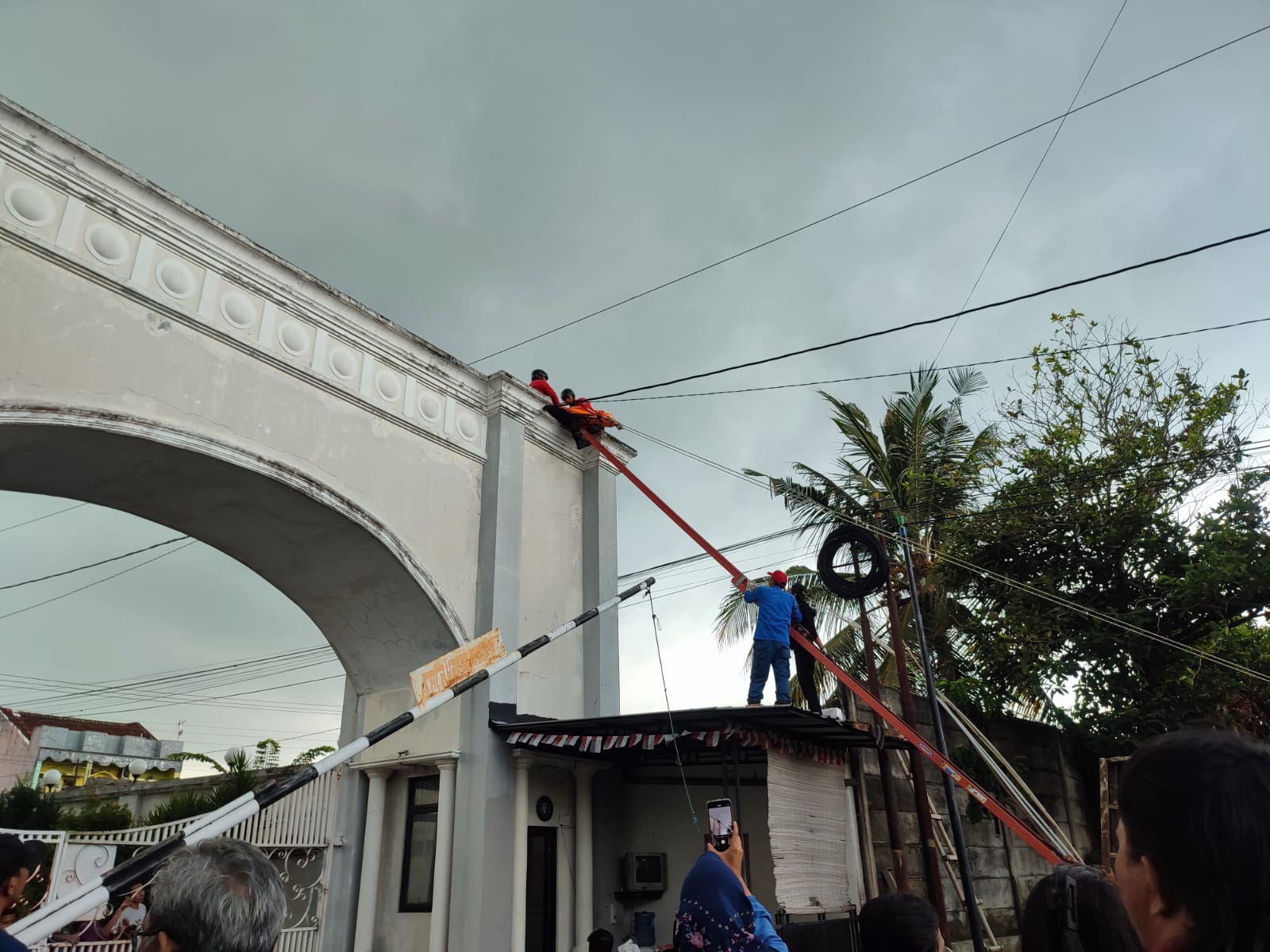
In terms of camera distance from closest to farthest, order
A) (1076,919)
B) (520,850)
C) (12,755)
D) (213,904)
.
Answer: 1. (1076,919)
2. (213,904)
3. (520,850)
4. (12,755)

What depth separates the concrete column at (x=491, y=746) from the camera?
8.44m

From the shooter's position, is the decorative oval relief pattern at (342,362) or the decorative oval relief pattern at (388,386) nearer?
the decorative oval relief pattern at (342,362)

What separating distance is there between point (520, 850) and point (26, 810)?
5267 millimetres

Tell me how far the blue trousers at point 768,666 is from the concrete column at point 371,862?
172 inches

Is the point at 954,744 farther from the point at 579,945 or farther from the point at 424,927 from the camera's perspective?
the point at 424,927

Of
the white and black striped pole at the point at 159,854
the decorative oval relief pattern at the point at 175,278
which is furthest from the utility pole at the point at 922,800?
the decorative oval relief pattern at the point at 175,278

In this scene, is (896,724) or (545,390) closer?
(896,724)

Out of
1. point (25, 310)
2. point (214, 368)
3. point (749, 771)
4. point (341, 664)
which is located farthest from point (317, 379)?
point (749, 771)

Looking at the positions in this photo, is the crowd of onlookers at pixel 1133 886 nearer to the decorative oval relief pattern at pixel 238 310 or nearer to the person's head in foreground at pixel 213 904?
the person's head in foreground at pixel 213 904

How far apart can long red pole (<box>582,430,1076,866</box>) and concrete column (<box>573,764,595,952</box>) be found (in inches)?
122

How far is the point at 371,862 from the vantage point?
9.34m

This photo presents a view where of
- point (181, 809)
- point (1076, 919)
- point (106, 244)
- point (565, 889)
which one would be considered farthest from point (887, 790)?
point (106, 244)

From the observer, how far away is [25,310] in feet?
22.2

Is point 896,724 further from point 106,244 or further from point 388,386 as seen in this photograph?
point 106,244
